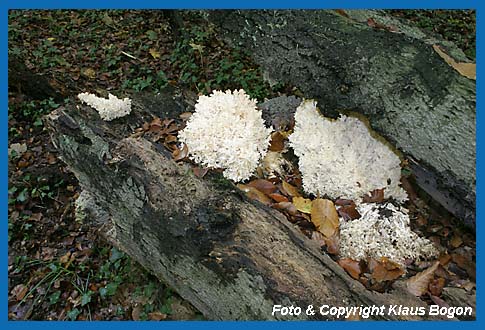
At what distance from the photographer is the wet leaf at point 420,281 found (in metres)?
2.66

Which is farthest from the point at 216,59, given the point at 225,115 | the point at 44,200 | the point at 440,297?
the point at 440,297

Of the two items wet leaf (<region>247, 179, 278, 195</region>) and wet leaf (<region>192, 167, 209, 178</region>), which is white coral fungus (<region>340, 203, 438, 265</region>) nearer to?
wet leaf (<region>247, 179, 278, 195</region>)

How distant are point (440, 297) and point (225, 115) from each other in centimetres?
189

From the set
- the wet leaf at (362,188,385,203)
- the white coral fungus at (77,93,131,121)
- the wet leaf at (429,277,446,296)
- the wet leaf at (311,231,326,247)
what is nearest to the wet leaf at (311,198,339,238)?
the wet leaf at (311,231,326,247)

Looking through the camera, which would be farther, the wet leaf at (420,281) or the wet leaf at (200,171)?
the wet leaf at (200,171)

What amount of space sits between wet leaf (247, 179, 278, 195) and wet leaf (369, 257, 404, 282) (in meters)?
0.85

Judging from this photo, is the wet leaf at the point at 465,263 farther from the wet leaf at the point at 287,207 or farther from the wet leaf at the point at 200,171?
the wet leaf at the point at 200,171

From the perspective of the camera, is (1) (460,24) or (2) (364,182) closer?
(2) (364,182)

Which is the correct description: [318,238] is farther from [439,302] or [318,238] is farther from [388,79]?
[388,79]

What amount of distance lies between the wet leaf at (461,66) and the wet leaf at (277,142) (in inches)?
50.8

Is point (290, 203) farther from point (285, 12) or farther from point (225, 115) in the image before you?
point (285, 12)

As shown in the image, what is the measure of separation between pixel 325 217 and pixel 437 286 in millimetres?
790

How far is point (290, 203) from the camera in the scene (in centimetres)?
311

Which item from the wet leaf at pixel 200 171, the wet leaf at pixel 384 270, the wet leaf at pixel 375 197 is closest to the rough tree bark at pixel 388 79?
the wet leaf at pixel 375 197
